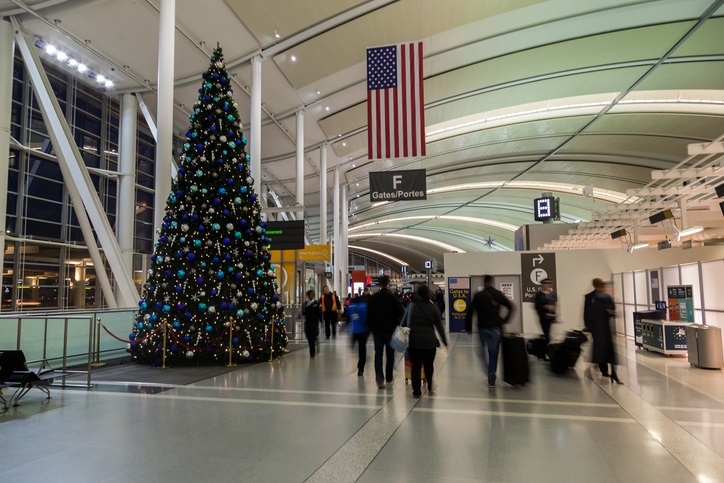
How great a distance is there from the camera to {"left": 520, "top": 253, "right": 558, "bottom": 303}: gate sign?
16.3 metres

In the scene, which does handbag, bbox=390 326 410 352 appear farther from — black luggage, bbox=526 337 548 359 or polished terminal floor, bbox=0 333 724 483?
black luggage, bbox=526 337 548 359

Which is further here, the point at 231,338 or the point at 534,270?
the point at 534,270

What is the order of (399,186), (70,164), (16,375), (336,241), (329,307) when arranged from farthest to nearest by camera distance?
(336,241)
(329,307)
(399,186)
(70,164)
(16,375)

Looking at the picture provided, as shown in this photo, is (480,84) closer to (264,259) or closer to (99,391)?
(264,259)

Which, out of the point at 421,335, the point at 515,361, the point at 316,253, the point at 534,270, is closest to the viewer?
the point at 421,335

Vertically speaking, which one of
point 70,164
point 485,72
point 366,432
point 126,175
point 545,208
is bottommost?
point 366,432

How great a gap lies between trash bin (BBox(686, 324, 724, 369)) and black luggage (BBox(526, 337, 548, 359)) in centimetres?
254

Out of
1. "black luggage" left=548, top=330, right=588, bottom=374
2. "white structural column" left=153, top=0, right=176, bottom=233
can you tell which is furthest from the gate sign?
"white structural column" left=153, top=0, right=176, bottom=233

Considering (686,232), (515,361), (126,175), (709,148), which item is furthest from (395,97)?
(126,175)

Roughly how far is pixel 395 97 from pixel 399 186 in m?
2.46

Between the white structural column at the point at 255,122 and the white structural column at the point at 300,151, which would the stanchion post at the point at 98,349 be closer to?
the white structural column at the point at 255,122

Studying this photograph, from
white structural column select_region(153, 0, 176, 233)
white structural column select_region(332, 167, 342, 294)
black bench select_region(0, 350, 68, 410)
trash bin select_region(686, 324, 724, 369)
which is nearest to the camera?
black bench select_region(0, 350, 68, 410)

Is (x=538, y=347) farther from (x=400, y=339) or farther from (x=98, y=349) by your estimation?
(x=98, y=349)

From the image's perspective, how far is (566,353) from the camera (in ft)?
26.2
